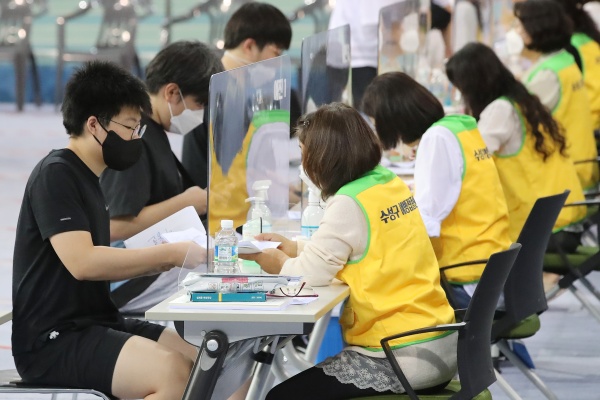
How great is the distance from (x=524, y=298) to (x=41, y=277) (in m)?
1.57

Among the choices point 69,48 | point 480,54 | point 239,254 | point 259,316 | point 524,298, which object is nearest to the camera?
point 259,316

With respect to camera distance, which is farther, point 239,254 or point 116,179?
point 116,179

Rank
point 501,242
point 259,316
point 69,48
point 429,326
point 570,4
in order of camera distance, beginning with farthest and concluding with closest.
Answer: point 69,48 → point 570,4 → point 501,242 → point 429,326 → point 259,316

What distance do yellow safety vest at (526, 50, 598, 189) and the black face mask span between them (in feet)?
9.67

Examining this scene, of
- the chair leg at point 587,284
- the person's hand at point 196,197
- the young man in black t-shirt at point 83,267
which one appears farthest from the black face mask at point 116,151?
the chair leg at point 587,284

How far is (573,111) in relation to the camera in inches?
219

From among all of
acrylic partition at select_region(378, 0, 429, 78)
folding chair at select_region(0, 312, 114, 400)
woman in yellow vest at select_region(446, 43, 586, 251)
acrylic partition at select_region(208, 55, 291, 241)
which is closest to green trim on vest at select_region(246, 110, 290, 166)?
acrylic partition at select_region(208, 55, 291, 241)

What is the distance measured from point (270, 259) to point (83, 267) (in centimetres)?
52

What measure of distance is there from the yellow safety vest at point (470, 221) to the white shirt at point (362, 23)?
81.8 inches

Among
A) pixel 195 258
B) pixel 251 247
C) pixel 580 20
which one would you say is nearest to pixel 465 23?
pixel 580 20

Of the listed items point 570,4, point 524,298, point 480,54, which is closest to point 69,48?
point 570,4

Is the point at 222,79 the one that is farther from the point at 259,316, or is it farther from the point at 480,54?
the point at 480,54

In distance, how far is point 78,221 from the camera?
292 cm

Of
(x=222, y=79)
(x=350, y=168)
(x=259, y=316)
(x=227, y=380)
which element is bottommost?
(x=227, y=380)
